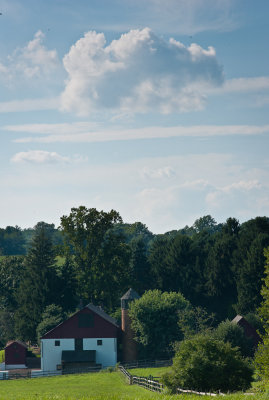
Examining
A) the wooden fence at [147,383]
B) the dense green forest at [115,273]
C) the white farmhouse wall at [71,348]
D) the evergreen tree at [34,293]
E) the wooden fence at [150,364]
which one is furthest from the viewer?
the evergreen tree at [34,293]

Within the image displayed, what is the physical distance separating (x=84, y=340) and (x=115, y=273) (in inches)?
523

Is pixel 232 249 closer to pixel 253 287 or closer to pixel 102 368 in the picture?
pixel 253 287

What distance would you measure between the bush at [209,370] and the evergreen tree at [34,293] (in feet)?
195

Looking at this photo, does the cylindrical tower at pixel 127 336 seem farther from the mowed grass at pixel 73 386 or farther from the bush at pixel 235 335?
the bush at pixel 235 335

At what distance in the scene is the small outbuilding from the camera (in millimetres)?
89125

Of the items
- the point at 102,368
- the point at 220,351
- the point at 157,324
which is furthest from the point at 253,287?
the point at 220,351

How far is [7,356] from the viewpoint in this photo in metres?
89.4

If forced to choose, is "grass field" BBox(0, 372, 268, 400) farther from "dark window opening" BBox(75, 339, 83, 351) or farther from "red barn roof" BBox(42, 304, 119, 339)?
"red barn roof" BBox(42, 304, 119, 339)

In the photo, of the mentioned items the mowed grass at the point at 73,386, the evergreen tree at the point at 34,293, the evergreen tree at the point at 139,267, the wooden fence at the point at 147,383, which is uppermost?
the evergreen tree at the point at 139,267

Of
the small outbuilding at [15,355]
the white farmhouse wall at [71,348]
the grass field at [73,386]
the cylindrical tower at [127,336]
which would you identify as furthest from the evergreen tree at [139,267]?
the grass field at [73,386]

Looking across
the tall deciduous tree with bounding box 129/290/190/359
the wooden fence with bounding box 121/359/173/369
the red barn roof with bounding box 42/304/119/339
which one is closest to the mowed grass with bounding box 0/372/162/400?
the wooden fence with bounding box 121/359/173/369

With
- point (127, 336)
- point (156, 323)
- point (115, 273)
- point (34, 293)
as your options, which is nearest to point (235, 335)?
point (156, 323)

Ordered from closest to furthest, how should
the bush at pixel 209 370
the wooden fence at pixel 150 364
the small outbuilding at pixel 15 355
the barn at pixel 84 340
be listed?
the bush at pixel 209 370, the wooden fence at pixel 150 364, the barn at pixel 84 340, the small outbuilding at pixel 15 355

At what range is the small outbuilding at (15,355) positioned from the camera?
89.1 m
